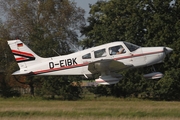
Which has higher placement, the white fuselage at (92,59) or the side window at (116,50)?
the side window at (116,50)

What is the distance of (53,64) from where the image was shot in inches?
1040

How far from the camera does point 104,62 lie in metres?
24.5

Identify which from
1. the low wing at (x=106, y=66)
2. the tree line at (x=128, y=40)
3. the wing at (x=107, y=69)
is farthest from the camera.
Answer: the tree line at (x=128, y=40)

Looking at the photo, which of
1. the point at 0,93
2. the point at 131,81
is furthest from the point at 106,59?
the point at 0,93

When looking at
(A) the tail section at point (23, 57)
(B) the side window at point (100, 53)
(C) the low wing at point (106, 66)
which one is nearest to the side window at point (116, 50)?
(B) the side window at point (100, 53)

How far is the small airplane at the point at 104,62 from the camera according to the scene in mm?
→ 24750

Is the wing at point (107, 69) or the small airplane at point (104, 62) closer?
the wing at point (107, 69)

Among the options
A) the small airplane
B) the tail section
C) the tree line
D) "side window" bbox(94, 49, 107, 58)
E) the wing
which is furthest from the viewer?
the tree line

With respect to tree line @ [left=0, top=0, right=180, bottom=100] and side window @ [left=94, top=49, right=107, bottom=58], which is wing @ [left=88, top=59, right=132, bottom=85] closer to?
side window @ [left=94, top=49, right=107, bottom=58]

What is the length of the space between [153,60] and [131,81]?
907 cm

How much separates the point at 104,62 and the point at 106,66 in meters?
0.56

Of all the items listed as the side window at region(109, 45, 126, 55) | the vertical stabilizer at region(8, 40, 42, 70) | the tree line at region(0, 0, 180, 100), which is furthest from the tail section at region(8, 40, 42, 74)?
the tree line at region(0, 0, 180, 100)

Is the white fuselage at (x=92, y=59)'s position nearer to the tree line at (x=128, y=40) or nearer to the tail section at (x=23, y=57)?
the tail section at (x=23, y=57)

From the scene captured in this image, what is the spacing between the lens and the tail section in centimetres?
2703
